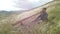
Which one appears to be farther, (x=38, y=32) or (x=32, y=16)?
(x=32, y=16)

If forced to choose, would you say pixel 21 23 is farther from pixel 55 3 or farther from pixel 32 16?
pixel 55 3

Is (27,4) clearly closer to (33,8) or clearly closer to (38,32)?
(33,8)

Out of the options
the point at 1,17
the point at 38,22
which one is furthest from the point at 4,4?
the point at 38,22

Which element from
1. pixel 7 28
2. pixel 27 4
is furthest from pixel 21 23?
pixel 27 4

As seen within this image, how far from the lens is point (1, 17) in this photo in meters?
0.87

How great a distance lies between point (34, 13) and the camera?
926mm

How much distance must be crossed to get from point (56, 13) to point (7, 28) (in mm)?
357

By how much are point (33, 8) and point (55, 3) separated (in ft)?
0.60

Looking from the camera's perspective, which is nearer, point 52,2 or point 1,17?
point 1,17

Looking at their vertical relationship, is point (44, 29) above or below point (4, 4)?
below

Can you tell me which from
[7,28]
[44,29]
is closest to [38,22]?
[44,29]

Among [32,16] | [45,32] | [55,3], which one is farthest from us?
[55,3]

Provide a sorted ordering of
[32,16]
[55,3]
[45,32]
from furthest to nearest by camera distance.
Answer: [55,3] < [32,16] < [45,32]

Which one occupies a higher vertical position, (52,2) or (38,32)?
(52,2)
